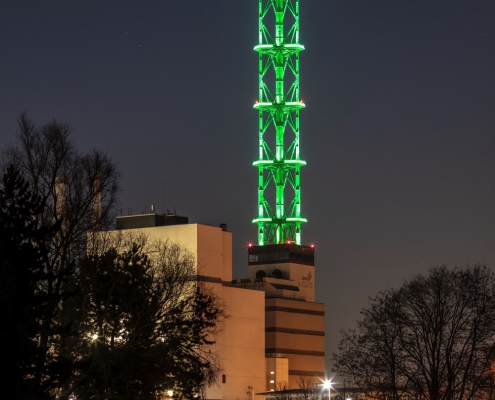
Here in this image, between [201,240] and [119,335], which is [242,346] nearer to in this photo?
[201,240]

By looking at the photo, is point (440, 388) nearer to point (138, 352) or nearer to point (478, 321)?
point (478, 321)

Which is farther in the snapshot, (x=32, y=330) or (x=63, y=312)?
(x=63, y=312)

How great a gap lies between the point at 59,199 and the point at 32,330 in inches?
1012

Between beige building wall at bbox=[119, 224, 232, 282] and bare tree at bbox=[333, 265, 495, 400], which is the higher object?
beige building wall at bbox=[119, 224, 232, 282]

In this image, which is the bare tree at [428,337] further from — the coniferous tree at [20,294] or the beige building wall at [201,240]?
the beige building wall at [201,240]

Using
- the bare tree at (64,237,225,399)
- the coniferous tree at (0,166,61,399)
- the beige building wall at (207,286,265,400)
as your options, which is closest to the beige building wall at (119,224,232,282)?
the beige building wall at (207,286,265,400)

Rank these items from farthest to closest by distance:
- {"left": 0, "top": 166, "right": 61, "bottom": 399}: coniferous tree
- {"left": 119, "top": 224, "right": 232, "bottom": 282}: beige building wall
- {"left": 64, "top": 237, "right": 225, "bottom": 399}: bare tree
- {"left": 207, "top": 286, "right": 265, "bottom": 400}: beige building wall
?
{"left": 207, "top": 286, "right": 265, "bottom": 400}: beige building wall → {"left": 119, "top": 224, "right": 232, "bottom": 282}: beige building wall → {"left": 64, "top": 237, "right": 225, "bottom": 399}: bare tree → {"left": 0, "top": 166, "right": 61, "bottom": 399}: coniferous tree

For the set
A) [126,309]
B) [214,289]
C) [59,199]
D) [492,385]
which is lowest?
[492,385]

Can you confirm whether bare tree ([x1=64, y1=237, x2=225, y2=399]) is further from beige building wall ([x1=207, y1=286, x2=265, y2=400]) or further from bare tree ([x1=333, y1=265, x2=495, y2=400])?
beige building wall ([x1=207, y1=286, x2=265, y2=400])

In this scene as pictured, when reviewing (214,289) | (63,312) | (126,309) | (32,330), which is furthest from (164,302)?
(214,289)

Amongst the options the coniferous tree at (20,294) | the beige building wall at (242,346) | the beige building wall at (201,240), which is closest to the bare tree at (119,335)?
the coniferous tree at (20,294)

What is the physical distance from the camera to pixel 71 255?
7300cm

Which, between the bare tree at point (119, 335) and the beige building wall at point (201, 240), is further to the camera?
the beige building wall at point (201, 240)

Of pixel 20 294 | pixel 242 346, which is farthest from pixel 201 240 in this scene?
pixel 20 294
